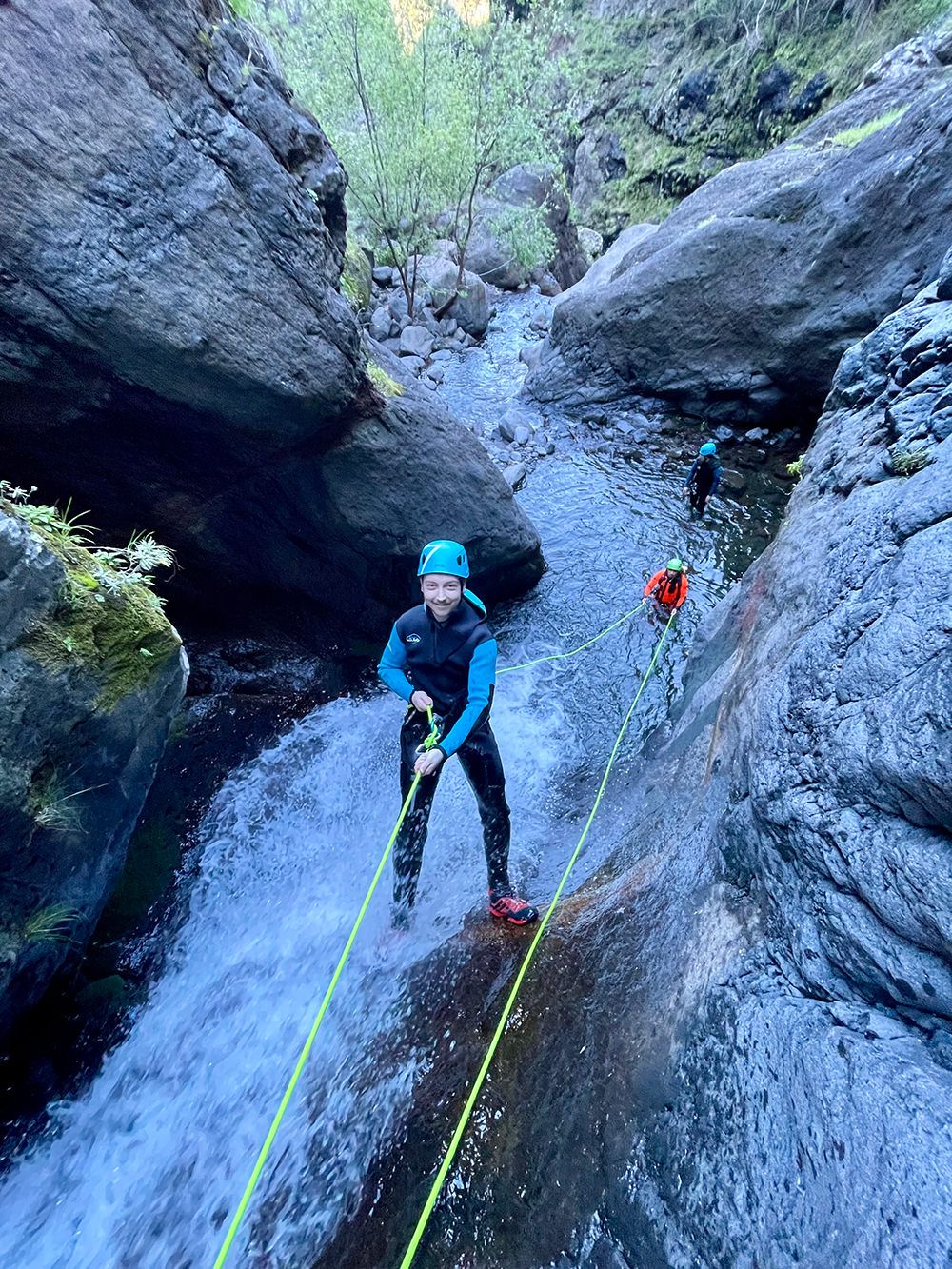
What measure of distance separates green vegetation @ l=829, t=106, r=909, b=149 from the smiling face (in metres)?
14.3

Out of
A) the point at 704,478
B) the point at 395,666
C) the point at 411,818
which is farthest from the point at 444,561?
the point at 704,478

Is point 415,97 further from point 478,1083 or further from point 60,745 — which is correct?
point 478,1083

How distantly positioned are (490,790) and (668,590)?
4933mm

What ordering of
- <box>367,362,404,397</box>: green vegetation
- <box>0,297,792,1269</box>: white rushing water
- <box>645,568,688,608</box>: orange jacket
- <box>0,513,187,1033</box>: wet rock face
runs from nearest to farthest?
<box>0,513,187,1033</box>: wet rock face
<box>0,297,792,1269</box>: white rushing water
<box>367,362,404,397</box>: green vegetation
<box>645,568,688,608</box>: orange jacket

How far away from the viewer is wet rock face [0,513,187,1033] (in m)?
2.94

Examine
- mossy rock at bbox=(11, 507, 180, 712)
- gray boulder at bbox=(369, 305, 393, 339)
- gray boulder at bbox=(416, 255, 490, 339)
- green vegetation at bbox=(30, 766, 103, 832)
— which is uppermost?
gray boulder at bbox=(416, 255, 490, 339)

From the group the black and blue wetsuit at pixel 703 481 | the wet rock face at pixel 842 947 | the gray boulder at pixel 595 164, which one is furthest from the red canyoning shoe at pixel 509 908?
the gray boulder at pixel 595 164

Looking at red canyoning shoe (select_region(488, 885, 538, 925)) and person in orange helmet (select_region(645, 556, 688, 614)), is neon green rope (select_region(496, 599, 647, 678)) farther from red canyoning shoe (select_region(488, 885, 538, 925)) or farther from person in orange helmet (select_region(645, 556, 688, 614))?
red canyoning shoe (select_region(488, 885, 538, 925))

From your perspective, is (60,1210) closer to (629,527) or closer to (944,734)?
(944,734)

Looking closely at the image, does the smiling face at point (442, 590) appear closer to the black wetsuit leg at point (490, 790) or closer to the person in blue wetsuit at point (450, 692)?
the person in blue wetsuit at point (450, 692)

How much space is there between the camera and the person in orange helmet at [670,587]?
801cm

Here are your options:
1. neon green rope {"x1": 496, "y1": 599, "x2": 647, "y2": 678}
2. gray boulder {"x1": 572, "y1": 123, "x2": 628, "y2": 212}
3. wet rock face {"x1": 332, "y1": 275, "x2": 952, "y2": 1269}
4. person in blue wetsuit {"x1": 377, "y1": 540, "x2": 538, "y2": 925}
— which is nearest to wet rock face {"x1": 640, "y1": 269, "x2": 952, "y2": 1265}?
wet rock face {"x1": 332, "y1": 275, "x2": 952, "y2": 1269}

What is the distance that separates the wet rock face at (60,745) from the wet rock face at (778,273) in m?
13.3

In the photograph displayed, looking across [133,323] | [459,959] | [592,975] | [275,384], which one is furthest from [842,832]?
[133,323]
